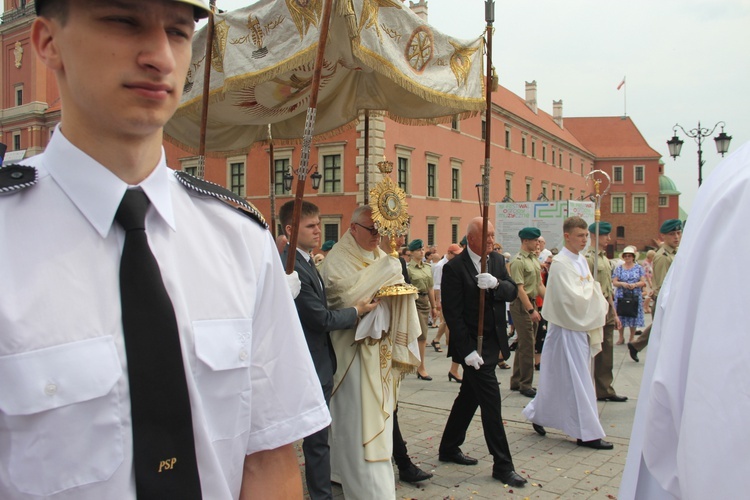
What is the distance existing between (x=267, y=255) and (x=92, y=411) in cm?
54

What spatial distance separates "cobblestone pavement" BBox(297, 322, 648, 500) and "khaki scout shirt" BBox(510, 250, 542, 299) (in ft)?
5.72

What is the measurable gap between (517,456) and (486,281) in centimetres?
183

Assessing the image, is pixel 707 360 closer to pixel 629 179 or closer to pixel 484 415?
pixel 484 415

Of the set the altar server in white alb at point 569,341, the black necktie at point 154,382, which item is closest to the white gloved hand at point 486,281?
the altar server in white alb at point 569,341

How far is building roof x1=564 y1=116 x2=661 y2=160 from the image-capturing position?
75.8 m

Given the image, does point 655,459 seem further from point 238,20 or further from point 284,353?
point 238,20

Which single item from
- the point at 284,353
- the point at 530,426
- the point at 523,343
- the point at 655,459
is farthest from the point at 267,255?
the point at 523,343

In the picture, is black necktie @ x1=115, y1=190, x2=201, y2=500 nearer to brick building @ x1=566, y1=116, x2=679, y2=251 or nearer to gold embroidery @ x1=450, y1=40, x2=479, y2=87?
gold embroidery @ x1=450, y1=40, x2=479, y2=87

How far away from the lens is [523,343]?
8078 mm

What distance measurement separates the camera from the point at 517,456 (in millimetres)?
5629

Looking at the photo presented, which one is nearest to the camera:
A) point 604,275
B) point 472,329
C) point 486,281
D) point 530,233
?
point 486,281

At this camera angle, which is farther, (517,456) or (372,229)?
(517,456)

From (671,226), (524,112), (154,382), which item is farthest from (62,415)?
(524,112)

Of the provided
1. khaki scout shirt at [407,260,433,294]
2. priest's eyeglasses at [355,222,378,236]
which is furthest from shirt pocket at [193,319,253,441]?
khaki scout shirt at [407,260,433,294]
